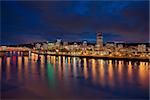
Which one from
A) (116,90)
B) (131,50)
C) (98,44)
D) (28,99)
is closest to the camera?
(28,99)

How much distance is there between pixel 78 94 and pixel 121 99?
1059mm

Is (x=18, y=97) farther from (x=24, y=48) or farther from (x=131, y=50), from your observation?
(x=24, y=48)

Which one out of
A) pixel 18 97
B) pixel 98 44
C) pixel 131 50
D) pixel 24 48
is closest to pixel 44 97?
pixel 18 97

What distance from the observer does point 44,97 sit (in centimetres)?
495

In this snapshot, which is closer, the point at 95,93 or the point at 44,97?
the point at 44,97

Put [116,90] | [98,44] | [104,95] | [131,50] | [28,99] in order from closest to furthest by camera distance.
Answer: [28,99] → [104,95] → [116,90] → [131,50] → [98,44]

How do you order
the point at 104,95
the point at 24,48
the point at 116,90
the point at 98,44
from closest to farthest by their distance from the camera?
the point at 104,95, the point at 116,90, the point at 98,44, the point at 24,48

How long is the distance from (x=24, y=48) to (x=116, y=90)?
51.5 metres

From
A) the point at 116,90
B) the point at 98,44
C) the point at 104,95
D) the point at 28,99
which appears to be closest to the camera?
the point at 28,99

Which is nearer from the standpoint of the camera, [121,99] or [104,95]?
[121,99]

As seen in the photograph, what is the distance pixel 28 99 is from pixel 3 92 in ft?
3.04

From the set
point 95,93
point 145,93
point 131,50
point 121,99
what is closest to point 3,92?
point 95,93

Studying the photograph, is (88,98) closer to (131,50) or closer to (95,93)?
(95,93)

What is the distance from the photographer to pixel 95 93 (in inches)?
211
